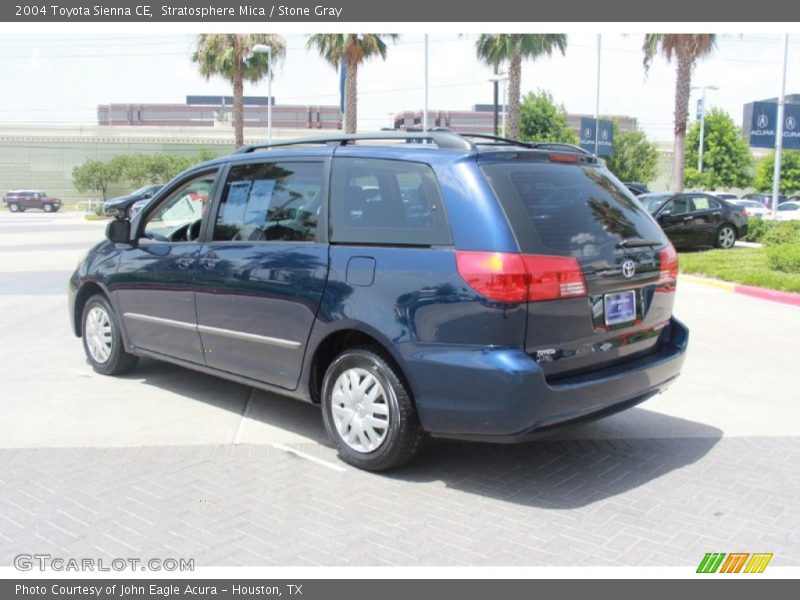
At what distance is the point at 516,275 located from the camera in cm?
394

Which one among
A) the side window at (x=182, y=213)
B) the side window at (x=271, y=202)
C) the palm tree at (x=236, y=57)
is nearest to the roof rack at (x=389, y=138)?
the side window at (x=271, y=202)

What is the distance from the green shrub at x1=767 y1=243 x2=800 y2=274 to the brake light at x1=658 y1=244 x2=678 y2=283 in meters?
9.51

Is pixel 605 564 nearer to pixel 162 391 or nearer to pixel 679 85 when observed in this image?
pixel 162 391

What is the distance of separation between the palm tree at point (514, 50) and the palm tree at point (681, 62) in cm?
376

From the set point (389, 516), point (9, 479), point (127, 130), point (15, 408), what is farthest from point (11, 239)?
point (127, 130)

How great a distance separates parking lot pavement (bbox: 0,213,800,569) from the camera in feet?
12.1

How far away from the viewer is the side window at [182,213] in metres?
5.86

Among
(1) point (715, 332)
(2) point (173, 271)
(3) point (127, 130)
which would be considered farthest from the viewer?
(3) point (127, 130)

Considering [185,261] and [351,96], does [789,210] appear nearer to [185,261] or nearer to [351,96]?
[351,96]

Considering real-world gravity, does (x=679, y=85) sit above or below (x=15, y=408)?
above

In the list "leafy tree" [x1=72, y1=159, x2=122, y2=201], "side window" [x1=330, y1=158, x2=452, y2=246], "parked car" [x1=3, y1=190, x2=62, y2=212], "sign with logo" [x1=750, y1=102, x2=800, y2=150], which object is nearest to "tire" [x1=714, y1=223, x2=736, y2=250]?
"sign with logo" [x1=750, y1=102, x2=800, y2=150]

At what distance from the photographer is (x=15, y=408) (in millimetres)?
5914

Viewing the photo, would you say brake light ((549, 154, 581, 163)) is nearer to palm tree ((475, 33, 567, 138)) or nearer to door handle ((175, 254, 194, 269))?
door handle ((175, 254, 194, 269))

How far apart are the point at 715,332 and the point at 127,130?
67.2m
